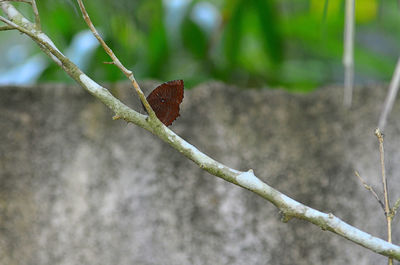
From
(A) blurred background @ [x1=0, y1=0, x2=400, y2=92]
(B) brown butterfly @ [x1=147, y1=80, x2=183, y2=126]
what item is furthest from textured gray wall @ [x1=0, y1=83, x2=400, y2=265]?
(B) brown butterfly @ [x1=147, y1=80, x2=183, y2=126]

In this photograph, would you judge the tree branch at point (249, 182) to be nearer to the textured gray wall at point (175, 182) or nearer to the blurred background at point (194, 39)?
the textured gray wall at point (175, 182)

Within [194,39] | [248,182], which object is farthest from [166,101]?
[194,39]

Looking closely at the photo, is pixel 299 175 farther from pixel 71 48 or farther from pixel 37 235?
pixel 71 48

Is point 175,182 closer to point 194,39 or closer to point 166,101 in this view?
point 166,101

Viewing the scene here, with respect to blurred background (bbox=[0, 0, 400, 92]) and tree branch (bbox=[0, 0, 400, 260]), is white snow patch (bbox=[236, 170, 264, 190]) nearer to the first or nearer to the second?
tree branch (bbox=[0, 0, 400, 260])

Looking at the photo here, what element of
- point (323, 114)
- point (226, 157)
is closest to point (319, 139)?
point (323, 114)
